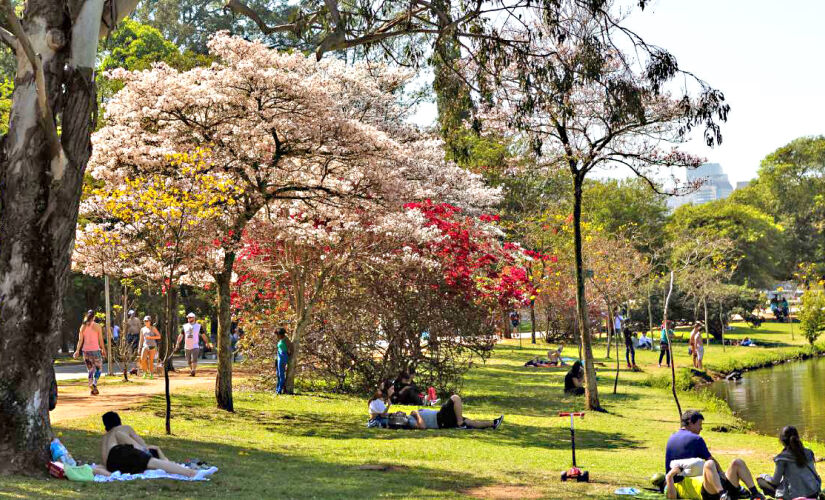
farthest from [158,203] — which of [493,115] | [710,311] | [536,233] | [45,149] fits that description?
[710,311]

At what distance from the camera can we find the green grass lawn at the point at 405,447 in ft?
36.7

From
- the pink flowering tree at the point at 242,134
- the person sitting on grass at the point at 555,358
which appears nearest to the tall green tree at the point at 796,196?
the person sitting on grass at the point at 555,358

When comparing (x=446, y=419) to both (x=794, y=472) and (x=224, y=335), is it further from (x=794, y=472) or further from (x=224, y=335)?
(x=794, y=472)

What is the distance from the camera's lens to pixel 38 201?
1140 centimetres

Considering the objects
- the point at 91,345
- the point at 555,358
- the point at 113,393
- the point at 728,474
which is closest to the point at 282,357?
the point at 113,393

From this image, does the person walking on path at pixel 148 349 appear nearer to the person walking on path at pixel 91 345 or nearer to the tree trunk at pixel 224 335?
the person walking on path at pixel 91 345

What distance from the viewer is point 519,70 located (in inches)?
653

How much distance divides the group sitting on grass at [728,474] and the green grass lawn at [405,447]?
97 cm

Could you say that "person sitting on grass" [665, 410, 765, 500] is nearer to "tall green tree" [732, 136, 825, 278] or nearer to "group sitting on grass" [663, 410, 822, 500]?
"group sitting on grass" [663, 410, 822, 500]

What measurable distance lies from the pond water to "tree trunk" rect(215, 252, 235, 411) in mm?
11462

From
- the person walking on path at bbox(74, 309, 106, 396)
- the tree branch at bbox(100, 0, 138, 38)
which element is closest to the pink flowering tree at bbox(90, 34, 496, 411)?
the person walking on path at bbox(74, 309, 106, 396)

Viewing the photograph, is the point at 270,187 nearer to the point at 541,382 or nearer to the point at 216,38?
the point at 216,38

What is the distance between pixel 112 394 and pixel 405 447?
9048 mm

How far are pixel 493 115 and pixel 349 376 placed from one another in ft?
26.0
